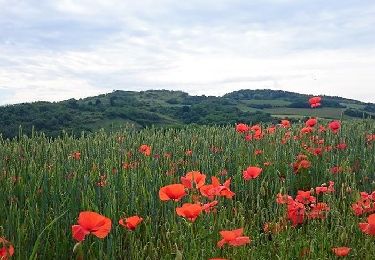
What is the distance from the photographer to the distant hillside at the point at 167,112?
196 feet

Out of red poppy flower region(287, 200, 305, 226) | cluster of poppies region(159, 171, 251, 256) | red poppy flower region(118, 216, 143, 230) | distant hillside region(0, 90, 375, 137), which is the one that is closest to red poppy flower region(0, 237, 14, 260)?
red poppy flower region(118, 216, 143, 230)

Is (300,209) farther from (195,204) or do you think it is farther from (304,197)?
(195,204)

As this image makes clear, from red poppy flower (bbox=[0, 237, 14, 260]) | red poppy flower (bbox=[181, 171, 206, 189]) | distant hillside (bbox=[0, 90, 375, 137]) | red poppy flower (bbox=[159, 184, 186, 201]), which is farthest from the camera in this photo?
distant hillside (bbox=[0, 90, 375, 137])

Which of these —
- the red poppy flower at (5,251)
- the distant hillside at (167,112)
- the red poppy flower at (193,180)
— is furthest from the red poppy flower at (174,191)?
the distant hillside at (167,112)

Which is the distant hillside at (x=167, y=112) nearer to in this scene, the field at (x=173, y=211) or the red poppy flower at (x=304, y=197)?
the field at (x=173, y=211)

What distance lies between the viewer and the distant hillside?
5972 centimetres

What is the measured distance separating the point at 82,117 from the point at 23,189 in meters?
72.6

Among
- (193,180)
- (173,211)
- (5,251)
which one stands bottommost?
(173,211)

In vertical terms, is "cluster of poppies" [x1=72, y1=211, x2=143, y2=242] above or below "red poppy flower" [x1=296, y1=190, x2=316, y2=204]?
above

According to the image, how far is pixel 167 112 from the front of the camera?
91.5 metres

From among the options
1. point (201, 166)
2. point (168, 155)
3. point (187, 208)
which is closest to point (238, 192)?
point (201, 166)

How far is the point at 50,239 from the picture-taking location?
11.2ft

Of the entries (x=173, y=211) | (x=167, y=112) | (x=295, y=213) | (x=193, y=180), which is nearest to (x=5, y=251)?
(x=193, y=180)

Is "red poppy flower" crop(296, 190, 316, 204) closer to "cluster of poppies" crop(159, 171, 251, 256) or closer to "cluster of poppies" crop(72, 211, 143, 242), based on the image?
"cluster of poppies" crop(159, 171, 251, 256)
